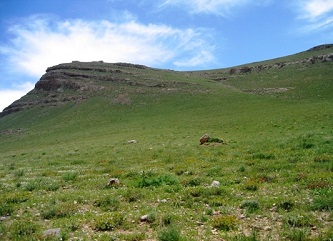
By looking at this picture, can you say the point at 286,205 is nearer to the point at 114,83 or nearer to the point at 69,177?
the point at 69,177

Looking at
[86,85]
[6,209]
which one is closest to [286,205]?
[6,209]

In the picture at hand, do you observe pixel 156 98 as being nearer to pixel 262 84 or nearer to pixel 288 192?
pixel 262 84

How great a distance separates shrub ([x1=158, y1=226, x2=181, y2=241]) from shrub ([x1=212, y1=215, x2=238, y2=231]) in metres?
1.35

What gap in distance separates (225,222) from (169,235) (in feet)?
6.19

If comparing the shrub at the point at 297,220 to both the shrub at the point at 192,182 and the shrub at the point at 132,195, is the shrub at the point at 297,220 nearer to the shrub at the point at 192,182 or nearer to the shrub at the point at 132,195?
the shrub at the point at 192,182

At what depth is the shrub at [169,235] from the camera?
8641mm

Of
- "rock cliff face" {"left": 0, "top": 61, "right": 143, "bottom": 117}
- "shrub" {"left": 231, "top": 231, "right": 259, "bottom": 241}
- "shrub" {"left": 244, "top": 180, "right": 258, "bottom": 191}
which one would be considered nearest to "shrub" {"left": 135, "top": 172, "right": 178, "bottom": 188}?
"shrub" {"left": 244, "top": 180, "right": 258, "bottom": 191}

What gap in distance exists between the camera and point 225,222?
962 centimetres

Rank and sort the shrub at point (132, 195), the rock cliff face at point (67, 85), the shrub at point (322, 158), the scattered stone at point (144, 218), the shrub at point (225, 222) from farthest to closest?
the rock cliff face at point (67, 85)
the shrub at point (322, 158)
the shrub at point (132, 195)
the scattered stone at point (144, 218)
the shrub at point (225, 222)

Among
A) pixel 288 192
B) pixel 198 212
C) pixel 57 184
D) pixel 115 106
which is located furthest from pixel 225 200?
pixel 115 106

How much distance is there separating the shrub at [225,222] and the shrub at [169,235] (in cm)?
135

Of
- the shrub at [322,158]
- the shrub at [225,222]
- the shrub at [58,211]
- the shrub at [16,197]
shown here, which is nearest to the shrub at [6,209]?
the shrub at [16,197]

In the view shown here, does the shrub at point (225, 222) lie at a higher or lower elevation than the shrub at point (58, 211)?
lower

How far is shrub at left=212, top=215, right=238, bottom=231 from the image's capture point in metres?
9.42
